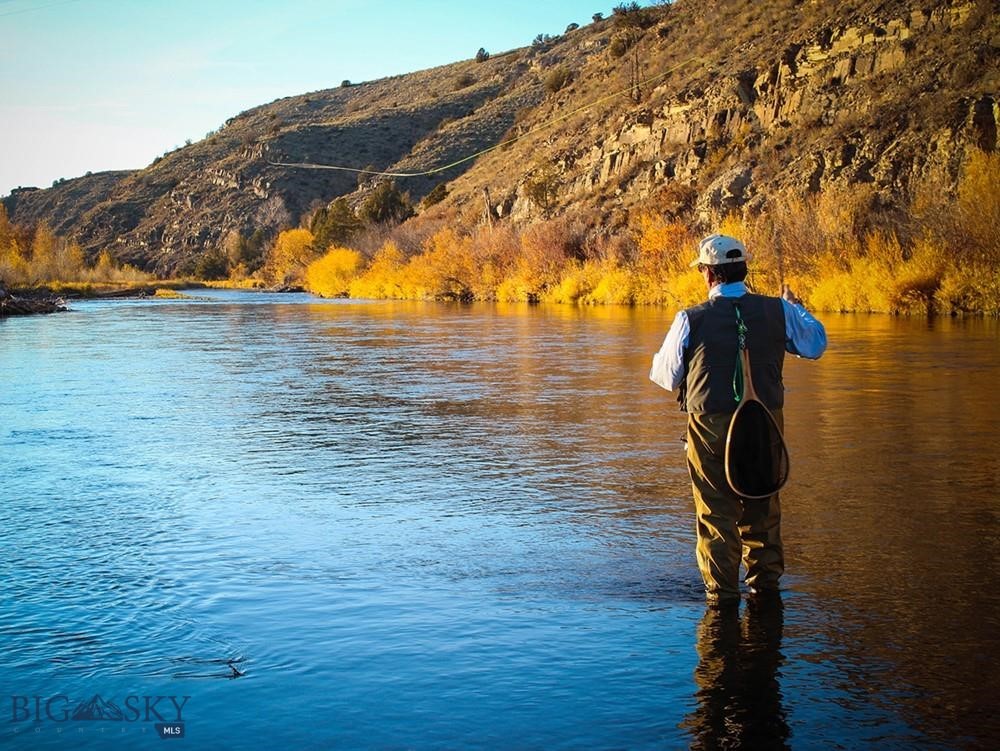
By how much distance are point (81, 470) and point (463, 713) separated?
7078 mm

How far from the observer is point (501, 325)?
34.0 meters

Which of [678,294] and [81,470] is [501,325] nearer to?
[678,294]

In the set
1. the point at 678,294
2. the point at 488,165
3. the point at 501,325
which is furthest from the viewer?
the point at 488,165

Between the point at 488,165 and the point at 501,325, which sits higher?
the point at 488,165

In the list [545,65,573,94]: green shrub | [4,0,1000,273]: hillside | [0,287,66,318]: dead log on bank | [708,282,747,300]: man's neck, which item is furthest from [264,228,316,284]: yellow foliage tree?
[708,282,747,300]: man's neck

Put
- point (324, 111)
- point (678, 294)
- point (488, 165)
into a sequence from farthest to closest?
point (324, 111)
point (488, 165)
point (678, 294)

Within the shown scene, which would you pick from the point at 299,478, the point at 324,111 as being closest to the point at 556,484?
the point at 299,478

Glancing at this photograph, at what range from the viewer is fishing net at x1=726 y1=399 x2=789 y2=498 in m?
5.79

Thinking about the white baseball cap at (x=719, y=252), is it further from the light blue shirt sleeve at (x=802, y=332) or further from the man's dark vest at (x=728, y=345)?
the light blue shirt sleeve at (x=802, y=332)

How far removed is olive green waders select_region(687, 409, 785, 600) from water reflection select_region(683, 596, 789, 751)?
0.61ft

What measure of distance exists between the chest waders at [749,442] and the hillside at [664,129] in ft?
117

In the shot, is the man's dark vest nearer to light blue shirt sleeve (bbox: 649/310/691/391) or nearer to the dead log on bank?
light blue shirt sleeve (bbox: 649/310/691/391)

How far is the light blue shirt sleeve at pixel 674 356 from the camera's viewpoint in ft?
19.2

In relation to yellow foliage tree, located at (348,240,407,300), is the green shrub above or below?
above
